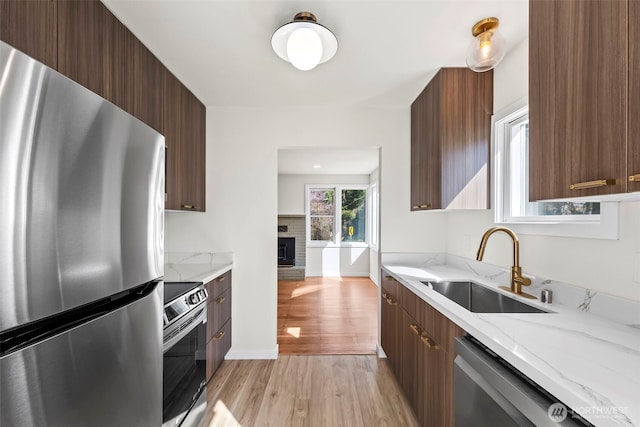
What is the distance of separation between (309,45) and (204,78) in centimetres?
111

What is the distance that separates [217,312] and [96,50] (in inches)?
72.5

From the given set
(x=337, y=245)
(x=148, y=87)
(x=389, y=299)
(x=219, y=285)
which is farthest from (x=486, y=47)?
(x=337, y=245)

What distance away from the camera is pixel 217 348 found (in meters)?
2.39

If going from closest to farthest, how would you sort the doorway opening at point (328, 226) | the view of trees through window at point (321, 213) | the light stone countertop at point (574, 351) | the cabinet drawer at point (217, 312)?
the light stone countertop at point (574, 351), the cabinet drawer at point (217, 312), the doorway opening at point (328, 226), the view of trees through window at point (321, 213)

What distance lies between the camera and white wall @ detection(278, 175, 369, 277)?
6633 mm

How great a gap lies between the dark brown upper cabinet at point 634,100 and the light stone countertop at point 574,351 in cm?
49

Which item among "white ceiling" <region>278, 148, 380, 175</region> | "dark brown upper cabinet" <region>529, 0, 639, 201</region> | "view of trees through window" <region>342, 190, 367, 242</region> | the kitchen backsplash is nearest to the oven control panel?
the kitchen backsplash

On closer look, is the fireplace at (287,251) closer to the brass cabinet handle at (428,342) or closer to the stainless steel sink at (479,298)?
the stainless steel sink at (479,298)

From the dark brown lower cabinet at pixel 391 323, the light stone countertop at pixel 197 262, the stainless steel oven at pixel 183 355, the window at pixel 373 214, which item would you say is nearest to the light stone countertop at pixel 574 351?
the dark brown lower cabinet at pixel 391 323

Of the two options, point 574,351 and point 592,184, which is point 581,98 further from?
point 574,351

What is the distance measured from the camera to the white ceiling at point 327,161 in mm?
4496

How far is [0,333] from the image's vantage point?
0.47m

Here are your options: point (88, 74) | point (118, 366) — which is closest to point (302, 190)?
point (88, 74)

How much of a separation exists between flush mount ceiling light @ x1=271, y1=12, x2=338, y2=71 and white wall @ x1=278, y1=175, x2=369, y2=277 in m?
5.01
